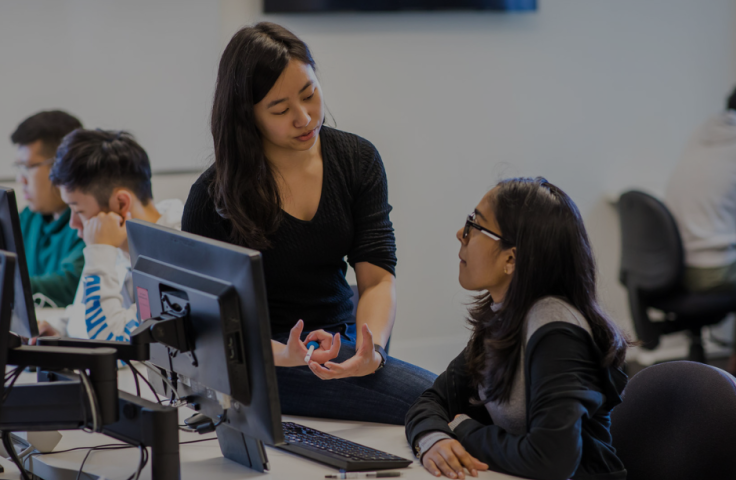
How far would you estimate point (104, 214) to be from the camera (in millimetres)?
2025

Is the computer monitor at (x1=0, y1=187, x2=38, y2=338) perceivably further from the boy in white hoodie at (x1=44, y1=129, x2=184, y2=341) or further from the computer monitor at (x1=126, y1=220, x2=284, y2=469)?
the boy in white hoodie at (x1=44, y1=129, x2=184, y2=341)

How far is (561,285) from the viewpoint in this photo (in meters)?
1.33

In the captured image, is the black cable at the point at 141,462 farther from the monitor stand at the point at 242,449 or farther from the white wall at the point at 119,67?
the white wall at the point at 119,67

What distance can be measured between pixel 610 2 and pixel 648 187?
95 cm

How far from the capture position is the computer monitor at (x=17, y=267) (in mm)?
1259

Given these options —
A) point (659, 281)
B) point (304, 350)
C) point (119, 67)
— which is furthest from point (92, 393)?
point (659, 281)

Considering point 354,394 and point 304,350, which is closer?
point 304,350

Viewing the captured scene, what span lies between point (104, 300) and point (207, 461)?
0.70m

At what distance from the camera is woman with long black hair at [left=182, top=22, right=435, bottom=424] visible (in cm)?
158

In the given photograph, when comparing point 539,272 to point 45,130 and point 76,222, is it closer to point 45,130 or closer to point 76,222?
point 76,222

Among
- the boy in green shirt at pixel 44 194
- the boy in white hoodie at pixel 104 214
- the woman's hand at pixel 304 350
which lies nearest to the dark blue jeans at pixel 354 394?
the woman's hand at pixel 304 350

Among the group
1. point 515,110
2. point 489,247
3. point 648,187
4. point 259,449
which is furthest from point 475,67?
point 259,449

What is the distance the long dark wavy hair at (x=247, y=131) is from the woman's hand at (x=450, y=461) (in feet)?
2.03

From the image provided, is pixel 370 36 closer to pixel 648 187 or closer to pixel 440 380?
pixel 648 187
